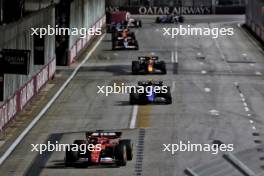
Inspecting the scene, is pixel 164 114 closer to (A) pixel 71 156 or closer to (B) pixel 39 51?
(B) pixel 39 51

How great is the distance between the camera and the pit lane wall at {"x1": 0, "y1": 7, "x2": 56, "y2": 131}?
33562 millimetres

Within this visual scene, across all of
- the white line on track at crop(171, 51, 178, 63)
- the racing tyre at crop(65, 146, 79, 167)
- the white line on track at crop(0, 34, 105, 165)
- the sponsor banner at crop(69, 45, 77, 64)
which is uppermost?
the sponsor banner at crop(69, 45, 77, 64)

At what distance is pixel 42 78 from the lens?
46.4 m

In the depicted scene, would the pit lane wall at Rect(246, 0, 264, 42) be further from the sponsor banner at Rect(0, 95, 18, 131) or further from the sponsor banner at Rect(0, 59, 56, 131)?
the sponsor banner at Rect(0, 95, 18, 131)

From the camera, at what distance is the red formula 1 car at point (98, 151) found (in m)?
25.6

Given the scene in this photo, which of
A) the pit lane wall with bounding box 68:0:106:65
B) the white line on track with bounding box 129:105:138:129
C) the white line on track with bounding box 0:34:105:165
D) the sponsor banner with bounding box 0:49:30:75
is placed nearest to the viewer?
the white line on track with bounding box 0:34:105:165

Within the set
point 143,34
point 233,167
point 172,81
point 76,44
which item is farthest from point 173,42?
point 233,167

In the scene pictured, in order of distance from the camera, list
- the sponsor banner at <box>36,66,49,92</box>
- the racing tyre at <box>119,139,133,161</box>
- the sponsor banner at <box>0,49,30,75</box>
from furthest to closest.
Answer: the sponsor banner at <box>36,66,49,92</box> → the sponsor banner at <box>0,49,30,75</box> → the racing tyre at <box>119,139,133,161</box>

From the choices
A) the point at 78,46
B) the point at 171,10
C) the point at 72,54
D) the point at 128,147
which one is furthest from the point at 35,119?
the point at 171,10

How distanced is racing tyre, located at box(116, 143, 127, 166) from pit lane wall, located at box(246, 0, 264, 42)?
180ft

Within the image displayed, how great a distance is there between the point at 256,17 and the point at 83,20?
2247 centimetres

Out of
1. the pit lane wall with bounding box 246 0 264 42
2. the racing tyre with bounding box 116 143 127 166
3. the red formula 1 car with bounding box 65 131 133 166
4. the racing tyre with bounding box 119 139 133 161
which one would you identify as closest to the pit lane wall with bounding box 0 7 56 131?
the red formula 1 car with bounding box 65 131 133 166

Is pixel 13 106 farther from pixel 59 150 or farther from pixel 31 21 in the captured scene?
pixel 31 21

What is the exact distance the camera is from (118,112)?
39094 millimetres
